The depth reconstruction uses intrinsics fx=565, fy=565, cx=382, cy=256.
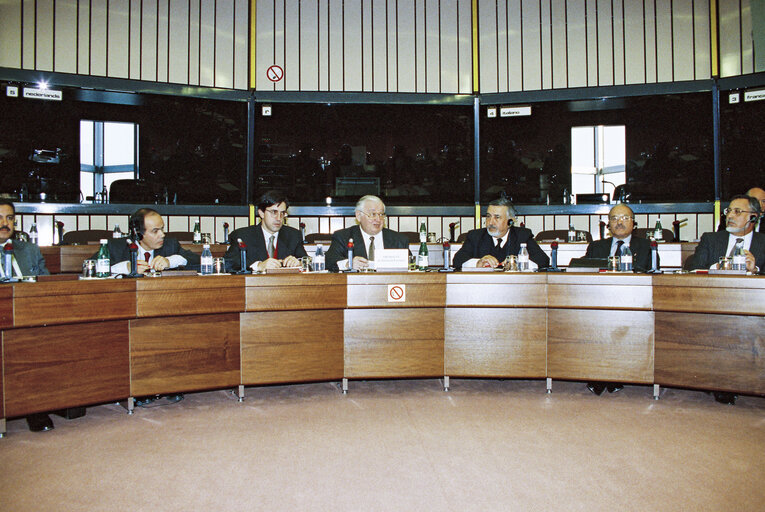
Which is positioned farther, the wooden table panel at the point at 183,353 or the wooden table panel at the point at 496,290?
the wooden table panel at the point at 496,290

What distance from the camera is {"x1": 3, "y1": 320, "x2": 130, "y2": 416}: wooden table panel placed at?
2625 mm

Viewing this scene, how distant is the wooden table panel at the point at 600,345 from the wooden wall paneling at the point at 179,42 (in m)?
5.12

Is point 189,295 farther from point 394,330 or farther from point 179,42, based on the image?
point 179,42

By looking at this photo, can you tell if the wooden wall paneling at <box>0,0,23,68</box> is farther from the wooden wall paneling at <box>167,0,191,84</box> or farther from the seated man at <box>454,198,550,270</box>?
the seated man at <box>454,198,550,270</box>

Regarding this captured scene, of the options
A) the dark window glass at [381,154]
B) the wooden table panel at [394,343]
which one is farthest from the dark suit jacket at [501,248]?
the dark window glass at [381,154]

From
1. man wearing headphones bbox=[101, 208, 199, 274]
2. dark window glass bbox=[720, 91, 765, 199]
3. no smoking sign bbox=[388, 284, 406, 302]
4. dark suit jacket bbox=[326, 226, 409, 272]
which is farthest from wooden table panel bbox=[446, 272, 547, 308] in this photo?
dark window glass bbox=[720, 91, 765, 199]

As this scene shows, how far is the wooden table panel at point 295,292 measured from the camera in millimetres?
3279

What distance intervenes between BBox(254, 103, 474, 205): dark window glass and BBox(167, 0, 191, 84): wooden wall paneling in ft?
4.71

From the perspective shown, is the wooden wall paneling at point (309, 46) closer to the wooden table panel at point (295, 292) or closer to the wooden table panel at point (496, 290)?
the wooden table panel at point (295, 292)

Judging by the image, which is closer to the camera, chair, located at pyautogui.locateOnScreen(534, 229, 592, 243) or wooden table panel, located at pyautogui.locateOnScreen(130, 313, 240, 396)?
wooden table panel, located at pyautogui.locateOnScreen(130, 313, 240, 396)

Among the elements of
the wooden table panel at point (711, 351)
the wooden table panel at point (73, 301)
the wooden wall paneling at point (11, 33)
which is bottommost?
the wooden table panel at point (711, 351)

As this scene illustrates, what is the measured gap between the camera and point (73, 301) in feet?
9.15

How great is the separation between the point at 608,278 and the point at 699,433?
38.9 inches

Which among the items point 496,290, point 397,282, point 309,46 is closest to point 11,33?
point 309,46
